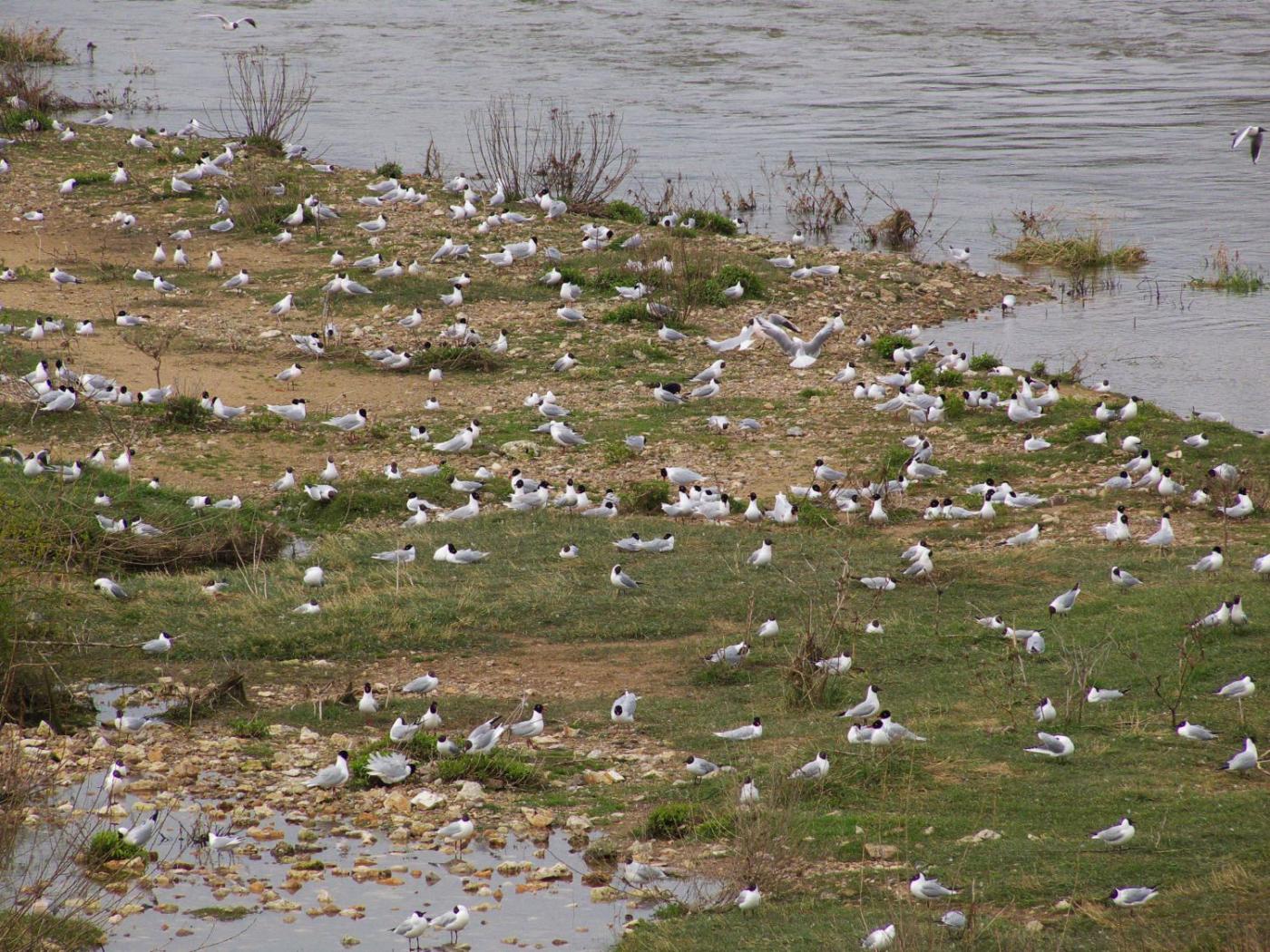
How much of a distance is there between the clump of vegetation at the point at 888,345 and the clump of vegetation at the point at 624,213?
23.3ft

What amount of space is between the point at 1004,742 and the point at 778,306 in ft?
43.9

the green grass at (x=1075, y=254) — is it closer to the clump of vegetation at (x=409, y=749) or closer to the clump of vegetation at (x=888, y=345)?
the clump of vegetation at (x=888, y=345)

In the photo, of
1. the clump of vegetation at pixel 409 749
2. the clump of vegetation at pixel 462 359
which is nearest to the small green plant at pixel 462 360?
the clump of vegetation at pixel 462 359

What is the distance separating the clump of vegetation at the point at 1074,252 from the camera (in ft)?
93.5

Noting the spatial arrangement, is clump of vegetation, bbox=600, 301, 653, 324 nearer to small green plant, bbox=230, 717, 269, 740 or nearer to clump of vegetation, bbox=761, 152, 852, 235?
clump of vegetation, bbox=761, 152, 852, 235

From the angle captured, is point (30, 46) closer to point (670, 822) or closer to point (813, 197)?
point (813, 197)

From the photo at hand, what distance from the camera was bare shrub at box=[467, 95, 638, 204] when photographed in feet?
93.2

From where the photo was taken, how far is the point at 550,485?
53.5ft

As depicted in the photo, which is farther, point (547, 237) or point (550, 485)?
point (547, 237)

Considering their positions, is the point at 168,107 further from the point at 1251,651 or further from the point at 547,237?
the point at 1251,651

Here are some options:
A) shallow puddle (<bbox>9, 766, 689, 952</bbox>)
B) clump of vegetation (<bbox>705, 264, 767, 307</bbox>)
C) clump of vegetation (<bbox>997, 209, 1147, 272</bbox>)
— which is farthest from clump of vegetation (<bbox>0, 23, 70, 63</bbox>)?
shallow puddle (<bbox>9, 766, 689, 952</bbox>)

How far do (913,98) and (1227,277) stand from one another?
1706cm

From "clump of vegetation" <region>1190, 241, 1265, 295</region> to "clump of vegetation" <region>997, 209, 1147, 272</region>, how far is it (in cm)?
128

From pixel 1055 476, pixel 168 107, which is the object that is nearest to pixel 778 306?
pixel 1055 476
